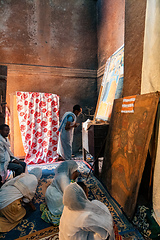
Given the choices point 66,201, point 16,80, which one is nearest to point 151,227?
point 66,201

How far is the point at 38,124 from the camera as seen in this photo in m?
4.93

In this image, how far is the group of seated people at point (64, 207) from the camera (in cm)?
115

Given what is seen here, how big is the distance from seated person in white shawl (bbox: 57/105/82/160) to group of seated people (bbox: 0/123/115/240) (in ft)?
3.44

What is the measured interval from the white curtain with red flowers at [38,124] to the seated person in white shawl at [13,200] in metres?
2.54

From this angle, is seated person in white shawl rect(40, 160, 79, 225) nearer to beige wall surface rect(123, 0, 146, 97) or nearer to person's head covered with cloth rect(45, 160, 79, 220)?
person's head covered with cloth rect(45, 160, 79, 220)

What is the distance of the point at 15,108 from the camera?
483cm

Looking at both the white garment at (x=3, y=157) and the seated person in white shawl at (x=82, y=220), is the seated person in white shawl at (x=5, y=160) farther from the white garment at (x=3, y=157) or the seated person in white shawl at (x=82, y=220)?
the seated person in white shawl at (x=82, y=220)

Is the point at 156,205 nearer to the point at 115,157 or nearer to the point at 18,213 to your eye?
the point at 115,157

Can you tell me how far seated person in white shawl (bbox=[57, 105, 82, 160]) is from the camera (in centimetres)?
376

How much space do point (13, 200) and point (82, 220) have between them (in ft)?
4.20

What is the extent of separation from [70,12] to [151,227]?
6.50 metres

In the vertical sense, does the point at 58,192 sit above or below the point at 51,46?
below

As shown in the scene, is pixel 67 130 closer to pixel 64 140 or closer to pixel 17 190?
pixel 64 140

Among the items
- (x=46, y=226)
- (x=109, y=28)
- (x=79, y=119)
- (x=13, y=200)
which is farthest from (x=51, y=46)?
(x=46, y=226)
